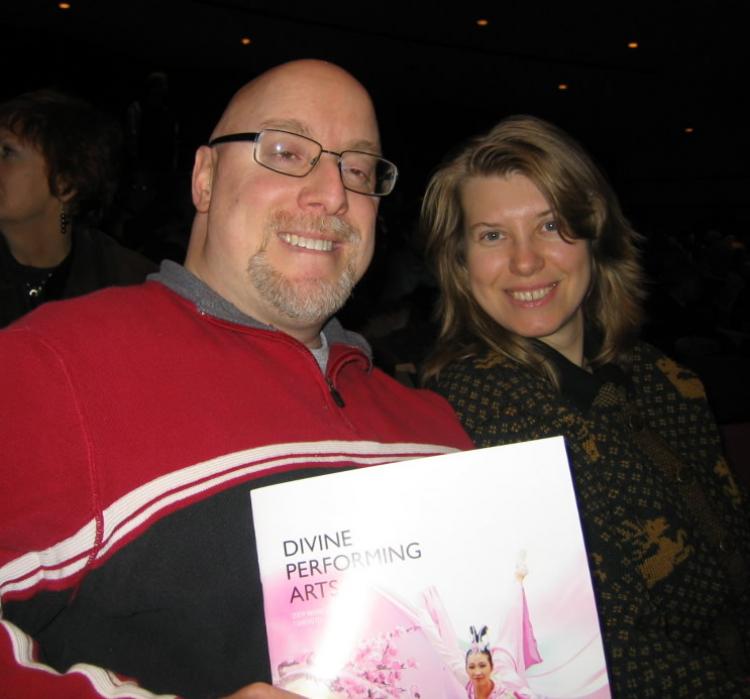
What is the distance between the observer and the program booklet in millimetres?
1021

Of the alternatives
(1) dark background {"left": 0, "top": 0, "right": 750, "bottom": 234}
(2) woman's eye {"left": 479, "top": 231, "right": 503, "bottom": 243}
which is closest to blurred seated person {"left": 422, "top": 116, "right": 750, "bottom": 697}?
(2) woman's eye {"left": 479, "top": 231, "right": 503, "bottom": 243}

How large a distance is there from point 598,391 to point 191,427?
48.5 inches

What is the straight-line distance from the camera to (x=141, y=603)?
3.62ft

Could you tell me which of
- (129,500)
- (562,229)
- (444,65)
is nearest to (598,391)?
(562,229)

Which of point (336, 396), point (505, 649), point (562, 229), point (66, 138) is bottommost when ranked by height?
point (505, 649)

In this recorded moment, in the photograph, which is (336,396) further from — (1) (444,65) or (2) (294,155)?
(1) (444,65)

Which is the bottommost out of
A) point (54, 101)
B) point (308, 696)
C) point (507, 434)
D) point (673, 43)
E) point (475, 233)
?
point (308, 696)

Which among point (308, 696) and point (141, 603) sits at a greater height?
point (141, 603)

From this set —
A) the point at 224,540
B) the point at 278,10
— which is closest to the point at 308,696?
the point at 224,540

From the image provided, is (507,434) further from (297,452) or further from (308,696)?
(308,696)

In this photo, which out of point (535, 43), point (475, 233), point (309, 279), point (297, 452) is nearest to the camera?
point (297, 452)

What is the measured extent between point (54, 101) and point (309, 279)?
1.59 m

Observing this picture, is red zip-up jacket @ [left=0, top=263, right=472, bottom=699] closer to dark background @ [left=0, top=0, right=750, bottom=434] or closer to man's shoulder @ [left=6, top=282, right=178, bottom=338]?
man's shoulder @ [left=6, top=282, right=178, bottom=338]

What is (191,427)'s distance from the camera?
1.20 metres
